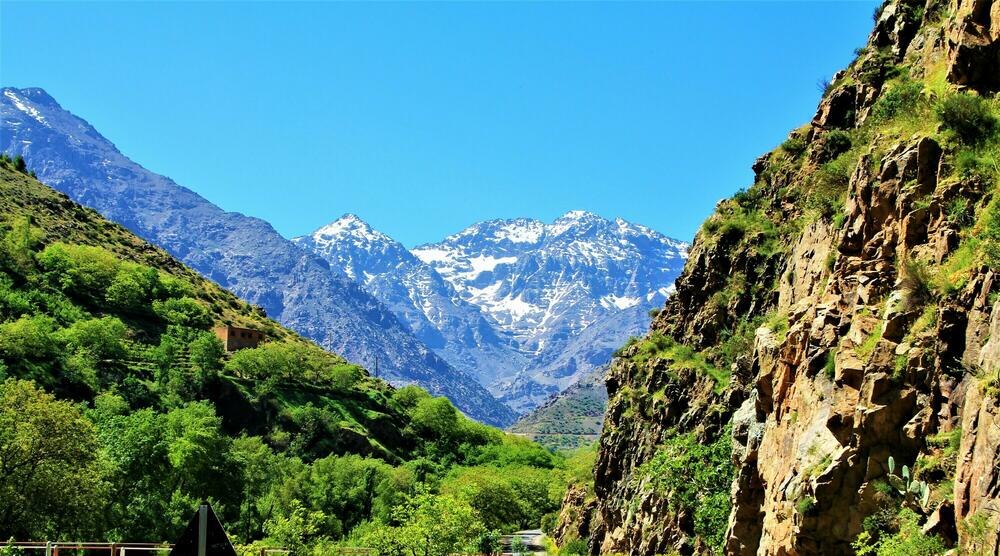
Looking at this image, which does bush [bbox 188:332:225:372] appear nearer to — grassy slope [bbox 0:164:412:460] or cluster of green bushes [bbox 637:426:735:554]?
grassy slope [bbox 0:164:412:460]

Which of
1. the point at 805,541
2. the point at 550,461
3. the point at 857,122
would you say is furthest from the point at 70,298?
the point at 805,541

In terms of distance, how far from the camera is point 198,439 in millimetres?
87000

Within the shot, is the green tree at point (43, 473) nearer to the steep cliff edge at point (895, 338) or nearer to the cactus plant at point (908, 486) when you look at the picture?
the steep cliff edge at point (895, 338)

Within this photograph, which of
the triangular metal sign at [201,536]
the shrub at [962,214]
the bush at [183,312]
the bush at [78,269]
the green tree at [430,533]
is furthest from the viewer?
the bush at [183,312]

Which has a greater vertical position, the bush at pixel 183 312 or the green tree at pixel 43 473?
the bush at pixel 183 312

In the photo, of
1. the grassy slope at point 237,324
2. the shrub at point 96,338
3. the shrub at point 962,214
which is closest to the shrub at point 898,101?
the shrub at point 962,214

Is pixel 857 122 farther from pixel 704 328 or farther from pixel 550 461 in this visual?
pixel 550 461

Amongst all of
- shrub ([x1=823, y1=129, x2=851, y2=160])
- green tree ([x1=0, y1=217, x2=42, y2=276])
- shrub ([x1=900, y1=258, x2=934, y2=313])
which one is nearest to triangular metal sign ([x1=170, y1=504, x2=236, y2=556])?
shrub ([x1=900, y1=258, x2=934, y2=313])

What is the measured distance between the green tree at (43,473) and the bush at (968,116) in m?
51.4

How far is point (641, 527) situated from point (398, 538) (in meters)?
16.3

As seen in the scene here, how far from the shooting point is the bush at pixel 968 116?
77.3 feet

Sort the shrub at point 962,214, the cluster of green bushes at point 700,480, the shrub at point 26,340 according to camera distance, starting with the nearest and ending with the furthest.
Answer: the shrub at point 962,214
the cluster of green bushes at point 700,480
the shrub at point 26,340

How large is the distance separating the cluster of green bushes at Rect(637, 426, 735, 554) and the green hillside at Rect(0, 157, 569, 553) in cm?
1685

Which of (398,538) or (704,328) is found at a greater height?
(704,328)
